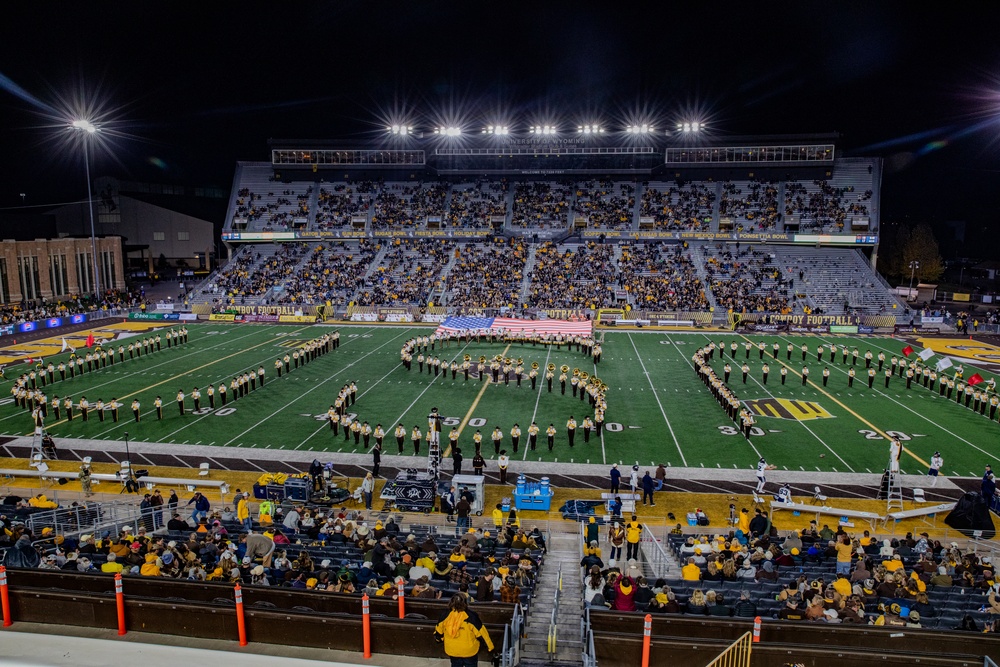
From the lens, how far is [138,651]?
240 inches

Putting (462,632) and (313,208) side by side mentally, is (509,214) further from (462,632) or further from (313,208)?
(462,632)

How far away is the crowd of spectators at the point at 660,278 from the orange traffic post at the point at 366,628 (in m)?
37.3

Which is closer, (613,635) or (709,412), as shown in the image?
(613,635)

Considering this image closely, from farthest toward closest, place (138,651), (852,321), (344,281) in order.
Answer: (344,281), (852,321), (138,651)

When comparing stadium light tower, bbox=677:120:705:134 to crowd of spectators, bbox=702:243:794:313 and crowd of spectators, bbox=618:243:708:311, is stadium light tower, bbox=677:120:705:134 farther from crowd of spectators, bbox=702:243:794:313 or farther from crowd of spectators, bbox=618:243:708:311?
crowd of spectators, bbox=618:243:708:311

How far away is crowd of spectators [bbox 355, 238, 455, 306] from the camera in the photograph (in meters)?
44.8

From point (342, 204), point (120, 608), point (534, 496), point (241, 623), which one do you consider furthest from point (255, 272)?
point (241, 623)

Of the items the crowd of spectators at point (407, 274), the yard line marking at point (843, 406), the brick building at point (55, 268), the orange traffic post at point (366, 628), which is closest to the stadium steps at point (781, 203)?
the yard line marking at point (843, 406)

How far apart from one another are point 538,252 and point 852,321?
72.3 ft

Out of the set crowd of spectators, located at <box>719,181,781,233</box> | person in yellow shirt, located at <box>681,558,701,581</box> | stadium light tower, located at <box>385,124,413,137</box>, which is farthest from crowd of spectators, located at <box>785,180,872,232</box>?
person in yellow shirt, located at <box>681,558,701,581</box>

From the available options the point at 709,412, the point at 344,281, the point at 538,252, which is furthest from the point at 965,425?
the point at 344,281

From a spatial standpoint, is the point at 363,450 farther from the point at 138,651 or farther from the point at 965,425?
the point at 965,425

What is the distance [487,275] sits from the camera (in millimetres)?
46875

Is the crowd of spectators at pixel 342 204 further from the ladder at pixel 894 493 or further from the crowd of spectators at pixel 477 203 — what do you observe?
the ladder at pixel 894 493
